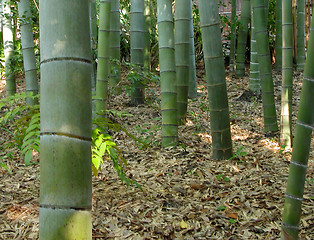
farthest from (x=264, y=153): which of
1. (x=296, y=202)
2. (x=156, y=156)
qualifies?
(x=296, y=202)

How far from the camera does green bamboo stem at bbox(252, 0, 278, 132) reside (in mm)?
3693

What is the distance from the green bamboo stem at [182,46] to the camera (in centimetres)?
377

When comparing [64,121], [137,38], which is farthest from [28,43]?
[64,121]

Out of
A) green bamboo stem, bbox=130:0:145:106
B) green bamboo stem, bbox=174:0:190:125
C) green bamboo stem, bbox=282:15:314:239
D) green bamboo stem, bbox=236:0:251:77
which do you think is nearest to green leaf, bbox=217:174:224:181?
green bamboo stem, bbox=282:15:314:239

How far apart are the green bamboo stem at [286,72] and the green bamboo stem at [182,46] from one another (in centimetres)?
94

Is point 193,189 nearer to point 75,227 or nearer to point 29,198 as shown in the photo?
point 29,198

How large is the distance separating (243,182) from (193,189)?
1.30 ft

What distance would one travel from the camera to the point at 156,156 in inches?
132

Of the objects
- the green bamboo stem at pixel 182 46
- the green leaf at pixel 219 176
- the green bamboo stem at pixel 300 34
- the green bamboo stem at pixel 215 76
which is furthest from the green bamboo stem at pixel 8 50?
the green bamboo stem at pixel 300 34

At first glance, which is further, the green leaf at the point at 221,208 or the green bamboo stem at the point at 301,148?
the green leaf at the point at 221,208

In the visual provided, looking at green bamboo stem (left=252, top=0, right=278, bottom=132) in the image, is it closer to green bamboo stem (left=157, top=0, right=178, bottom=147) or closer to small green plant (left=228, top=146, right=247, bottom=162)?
small green plant (left=228, top=146, right=247, bottom=162)

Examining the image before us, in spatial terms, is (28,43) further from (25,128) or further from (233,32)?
(233,32)

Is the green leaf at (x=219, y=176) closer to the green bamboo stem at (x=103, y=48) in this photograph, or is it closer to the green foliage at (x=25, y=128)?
the green bamboo stem at (x=103, y=48)

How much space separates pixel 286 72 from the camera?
141 inches
